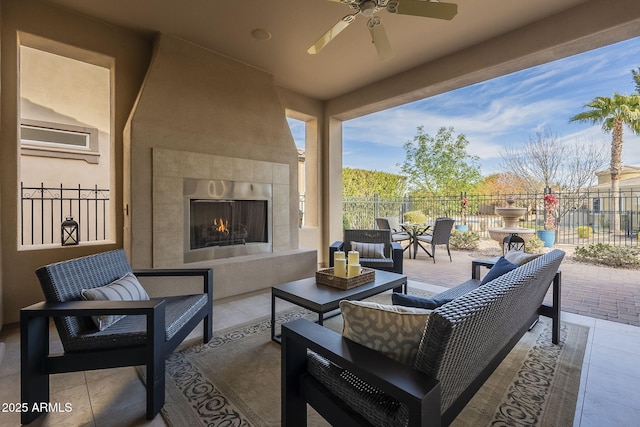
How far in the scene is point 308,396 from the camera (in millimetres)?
1271

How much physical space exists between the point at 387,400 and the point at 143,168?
3227 millimetres

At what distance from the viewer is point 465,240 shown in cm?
731

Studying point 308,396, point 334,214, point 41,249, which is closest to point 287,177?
point 334,214

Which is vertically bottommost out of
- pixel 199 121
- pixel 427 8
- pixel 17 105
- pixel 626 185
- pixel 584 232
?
pixel 584 232

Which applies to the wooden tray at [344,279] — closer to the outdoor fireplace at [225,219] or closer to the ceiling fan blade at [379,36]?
the outdoor fireplace at [225,219]

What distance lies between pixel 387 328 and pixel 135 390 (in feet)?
5.68

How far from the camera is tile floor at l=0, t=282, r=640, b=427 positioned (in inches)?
60.9

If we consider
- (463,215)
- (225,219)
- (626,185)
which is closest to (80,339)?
(225,219)

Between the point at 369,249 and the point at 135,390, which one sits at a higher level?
the point at 369,249

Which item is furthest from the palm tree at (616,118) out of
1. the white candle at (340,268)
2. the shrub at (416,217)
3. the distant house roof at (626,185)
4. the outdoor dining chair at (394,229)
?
the white candle at (340,268)

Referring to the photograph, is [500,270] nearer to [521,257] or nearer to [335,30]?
[521,257]

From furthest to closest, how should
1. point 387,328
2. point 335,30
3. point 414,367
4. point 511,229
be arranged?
point 511,229 < point 335,30 < point 387,328 < point 414,367

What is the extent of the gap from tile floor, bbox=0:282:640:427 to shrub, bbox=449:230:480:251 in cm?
481

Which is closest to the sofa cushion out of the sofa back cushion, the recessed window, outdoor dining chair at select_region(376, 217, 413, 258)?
the sofa back cushion
